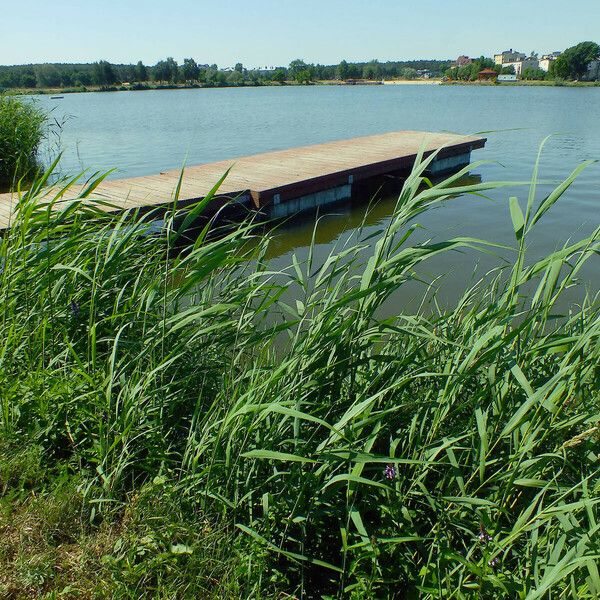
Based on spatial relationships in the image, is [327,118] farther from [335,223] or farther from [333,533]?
[333,533]

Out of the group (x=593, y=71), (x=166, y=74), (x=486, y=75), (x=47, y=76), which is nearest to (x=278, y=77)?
(x=166, y=74)

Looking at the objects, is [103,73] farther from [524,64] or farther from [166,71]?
[524,64]

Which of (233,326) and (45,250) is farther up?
(45,250)

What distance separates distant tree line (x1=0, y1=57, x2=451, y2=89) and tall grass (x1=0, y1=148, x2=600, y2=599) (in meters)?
46.5

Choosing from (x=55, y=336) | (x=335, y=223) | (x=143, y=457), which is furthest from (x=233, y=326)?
(x=335, y=223)

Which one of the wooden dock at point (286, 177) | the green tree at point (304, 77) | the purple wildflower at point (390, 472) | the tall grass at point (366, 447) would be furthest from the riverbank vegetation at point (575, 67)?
the purple wildflower at point (390, 472)

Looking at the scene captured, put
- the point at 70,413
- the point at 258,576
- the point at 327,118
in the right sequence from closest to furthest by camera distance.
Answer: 1. the point at 258,576
2. the point at 70,413
3. the point at 327,118

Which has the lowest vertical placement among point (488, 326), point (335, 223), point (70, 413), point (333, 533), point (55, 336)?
point (335, 223)

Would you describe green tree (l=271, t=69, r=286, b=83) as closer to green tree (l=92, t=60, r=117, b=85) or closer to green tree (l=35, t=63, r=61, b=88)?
green tree (l=92, t=60, r=117, b=85)

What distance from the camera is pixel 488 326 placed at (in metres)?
2.16

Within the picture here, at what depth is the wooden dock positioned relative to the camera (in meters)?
7.86

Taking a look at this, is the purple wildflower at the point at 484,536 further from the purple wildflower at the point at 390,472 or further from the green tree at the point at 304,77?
the green tree at the point at 304,77

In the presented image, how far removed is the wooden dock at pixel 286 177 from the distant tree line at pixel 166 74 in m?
38.5

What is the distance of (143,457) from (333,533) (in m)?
0.83
